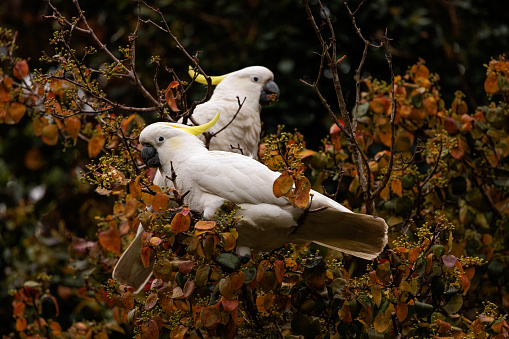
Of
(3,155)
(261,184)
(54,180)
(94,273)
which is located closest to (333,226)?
(261,184)

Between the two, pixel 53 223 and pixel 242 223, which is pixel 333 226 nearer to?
pixel 242 223

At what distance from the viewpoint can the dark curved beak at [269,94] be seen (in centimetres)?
298

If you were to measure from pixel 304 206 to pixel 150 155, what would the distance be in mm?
680

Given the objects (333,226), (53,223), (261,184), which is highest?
(261,184)

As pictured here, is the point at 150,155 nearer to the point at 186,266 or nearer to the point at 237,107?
the point at 186,266

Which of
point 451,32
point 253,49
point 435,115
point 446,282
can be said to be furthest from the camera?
point 451,32

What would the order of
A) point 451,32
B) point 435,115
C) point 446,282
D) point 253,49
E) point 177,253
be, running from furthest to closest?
1. point 451,32
2. point 253,49
3. point 435,115
4. point 177,253
5. point 446,282

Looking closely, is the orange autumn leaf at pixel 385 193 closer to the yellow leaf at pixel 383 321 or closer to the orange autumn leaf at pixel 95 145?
the yellow leaf at pixel 383 321

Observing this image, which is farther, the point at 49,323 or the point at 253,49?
the point at 253,49

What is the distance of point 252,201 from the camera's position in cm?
198

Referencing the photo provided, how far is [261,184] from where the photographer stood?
198cm

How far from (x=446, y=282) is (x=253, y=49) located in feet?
11.0

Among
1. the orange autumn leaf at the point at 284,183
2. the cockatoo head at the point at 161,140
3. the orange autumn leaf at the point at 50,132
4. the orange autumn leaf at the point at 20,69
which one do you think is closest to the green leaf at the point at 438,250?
the orange autumn leaf at the point at 284,183

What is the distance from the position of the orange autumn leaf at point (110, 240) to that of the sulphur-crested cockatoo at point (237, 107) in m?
0.60
